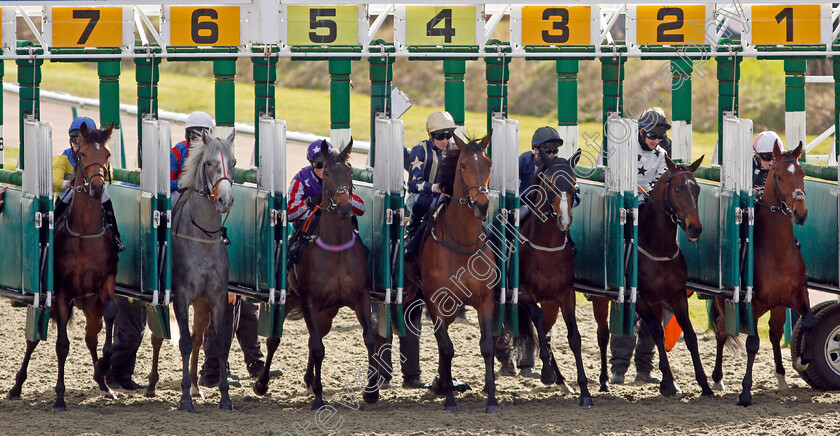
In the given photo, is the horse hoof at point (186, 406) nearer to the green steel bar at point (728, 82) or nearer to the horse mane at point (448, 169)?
the horse mane at point (448, 169)

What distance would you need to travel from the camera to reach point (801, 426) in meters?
7.66

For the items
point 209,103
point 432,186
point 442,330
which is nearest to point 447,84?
point 432,186

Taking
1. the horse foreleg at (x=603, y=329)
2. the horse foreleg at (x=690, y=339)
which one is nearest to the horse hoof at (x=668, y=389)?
the horse foreleg at (x=690, y=339)

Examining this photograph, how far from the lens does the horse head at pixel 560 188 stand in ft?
26.6

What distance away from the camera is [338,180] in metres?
8.05

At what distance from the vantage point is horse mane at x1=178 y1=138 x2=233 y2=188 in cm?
825

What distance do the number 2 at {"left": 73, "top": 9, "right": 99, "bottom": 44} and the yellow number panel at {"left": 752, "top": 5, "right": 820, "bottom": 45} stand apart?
15.8ft

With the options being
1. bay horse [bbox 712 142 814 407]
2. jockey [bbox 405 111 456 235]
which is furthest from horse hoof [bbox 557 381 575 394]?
jockey [bbox 405 111 456 235]

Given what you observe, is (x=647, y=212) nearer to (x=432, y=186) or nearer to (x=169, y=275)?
(x=432, y=186)

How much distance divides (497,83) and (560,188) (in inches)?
52.2

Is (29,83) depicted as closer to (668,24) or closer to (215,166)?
(215,166)

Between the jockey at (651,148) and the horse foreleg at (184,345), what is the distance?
348 cm

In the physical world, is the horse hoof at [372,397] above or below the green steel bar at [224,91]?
below

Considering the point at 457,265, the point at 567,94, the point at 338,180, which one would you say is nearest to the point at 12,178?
the point at 338,180
